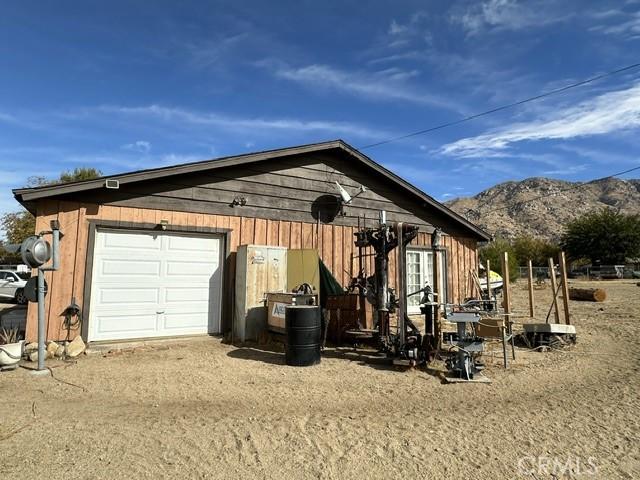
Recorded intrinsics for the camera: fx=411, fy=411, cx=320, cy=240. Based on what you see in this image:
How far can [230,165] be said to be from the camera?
8656 millimetres

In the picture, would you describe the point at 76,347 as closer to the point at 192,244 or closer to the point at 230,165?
the point at 192,244

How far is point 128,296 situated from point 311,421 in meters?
4.94

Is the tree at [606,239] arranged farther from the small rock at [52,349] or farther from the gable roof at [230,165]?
the small rock at [52,349]

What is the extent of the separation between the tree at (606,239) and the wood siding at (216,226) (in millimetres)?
40585

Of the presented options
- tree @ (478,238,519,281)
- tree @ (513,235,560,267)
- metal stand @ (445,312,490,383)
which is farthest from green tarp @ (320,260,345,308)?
tree @ (513,235,560,267)

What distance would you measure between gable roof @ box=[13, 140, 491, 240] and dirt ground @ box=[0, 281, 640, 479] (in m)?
2.81

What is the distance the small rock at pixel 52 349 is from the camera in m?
6.67

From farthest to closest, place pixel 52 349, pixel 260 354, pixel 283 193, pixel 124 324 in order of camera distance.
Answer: pixel 283 193
pixel 124 324
pixel 260 354
pixel 52 349

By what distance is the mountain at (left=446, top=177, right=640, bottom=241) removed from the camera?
260 feet

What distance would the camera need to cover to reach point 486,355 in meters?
7.58

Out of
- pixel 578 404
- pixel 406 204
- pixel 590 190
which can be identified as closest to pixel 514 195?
pixel 590 190

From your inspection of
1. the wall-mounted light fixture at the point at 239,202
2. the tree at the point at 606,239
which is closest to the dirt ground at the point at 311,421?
the wall-mounted light fixture at the point at 239,202

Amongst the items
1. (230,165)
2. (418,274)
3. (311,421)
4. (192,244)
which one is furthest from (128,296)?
(418,274)

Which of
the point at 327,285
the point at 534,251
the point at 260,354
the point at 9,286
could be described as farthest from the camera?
the point at 534,251
